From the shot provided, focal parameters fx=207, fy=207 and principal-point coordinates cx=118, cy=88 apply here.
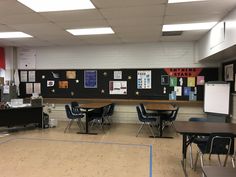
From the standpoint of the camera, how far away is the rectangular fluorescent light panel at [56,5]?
3.43m

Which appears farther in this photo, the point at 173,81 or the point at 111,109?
the point at 173,81

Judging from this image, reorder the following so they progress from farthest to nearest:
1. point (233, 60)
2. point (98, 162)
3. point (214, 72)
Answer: point (214, 72), point (233, 60), point (98, 162)

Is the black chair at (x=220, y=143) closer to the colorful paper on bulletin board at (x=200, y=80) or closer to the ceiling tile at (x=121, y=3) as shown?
the ceiling tile at (x=121, y=3)

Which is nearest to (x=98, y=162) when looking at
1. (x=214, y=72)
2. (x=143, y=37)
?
(x=143, y=37)

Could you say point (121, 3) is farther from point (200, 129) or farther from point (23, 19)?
point (200, 129)

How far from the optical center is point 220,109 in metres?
5.95

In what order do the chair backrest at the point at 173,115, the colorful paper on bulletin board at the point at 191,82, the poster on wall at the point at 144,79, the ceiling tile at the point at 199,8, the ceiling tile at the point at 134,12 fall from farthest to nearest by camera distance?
the poster on wall at the point at 144,79
the colorful paper on bulletin board at the point at 191,82
the chair backrest at the point at 173,115
the ceiling tile at the point at 134,12
the ceiling tile at the point at 199,8

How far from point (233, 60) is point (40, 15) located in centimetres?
503

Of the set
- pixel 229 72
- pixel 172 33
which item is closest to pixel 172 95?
pixel 229 72

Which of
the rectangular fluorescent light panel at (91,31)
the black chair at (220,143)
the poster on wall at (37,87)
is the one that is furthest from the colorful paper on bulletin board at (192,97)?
the poster on wall at (37,87)

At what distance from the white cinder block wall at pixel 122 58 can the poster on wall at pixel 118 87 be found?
1.69 ft

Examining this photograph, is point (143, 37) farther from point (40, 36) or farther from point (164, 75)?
point (40, 36)

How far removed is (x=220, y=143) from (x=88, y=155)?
251 cm

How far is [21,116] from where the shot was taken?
6398 mm
